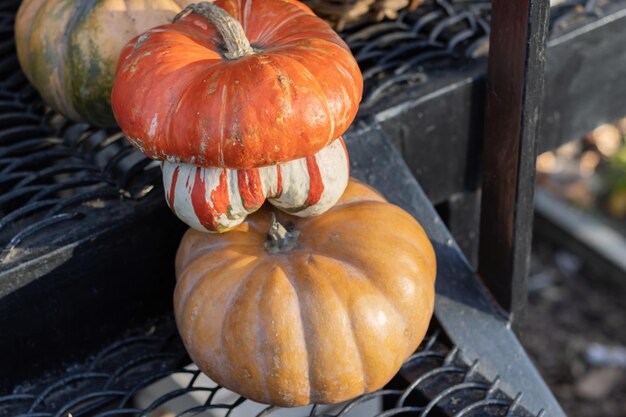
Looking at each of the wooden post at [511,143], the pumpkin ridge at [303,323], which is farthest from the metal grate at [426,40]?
the pumpkin ridge at [303,323]

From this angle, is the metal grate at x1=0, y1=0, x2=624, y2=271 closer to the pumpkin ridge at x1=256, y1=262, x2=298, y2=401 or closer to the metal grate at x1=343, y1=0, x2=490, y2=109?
the metal grate at x1=343, y1=0, x2=490, y2=109

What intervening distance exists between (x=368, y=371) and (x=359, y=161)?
0.51 metres

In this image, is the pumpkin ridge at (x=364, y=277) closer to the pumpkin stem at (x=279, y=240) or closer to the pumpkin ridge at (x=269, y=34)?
the pumpkin stem at (x=279, y=240)

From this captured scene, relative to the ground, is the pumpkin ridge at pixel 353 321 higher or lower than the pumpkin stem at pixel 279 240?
lower

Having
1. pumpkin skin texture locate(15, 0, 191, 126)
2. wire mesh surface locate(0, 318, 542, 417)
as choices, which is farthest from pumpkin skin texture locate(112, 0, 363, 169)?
wire mesh surface locate(0, 318, 542, 417)

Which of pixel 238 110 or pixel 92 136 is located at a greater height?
pixel 238 110

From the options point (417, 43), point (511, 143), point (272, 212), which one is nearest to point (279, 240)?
point (272, 212)

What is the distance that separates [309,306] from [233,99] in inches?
13.2

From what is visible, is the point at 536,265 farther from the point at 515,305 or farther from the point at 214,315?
the point at 214,315

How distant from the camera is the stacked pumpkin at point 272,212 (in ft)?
4.02

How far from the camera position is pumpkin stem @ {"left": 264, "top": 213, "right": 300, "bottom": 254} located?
1367mm

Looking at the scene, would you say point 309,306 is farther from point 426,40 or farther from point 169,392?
point 426,40

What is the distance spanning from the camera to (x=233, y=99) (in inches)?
47.5

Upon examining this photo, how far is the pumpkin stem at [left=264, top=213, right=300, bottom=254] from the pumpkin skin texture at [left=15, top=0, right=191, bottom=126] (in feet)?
1.63
